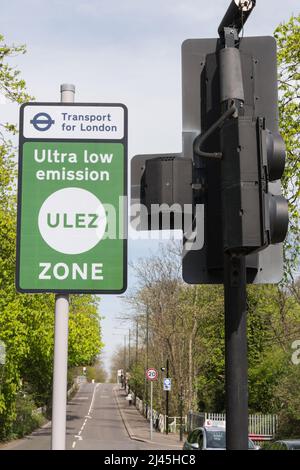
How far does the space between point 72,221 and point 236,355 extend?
1211mm

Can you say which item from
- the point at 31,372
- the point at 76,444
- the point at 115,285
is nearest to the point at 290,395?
the point at 76,444

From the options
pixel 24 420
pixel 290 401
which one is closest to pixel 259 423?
pixel 290 401

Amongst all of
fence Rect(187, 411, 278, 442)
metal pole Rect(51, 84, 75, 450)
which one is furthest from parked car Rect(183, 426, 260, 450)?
fence Rect(187, 411, 278, 442)

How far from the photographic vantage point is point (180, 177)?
3.58 m

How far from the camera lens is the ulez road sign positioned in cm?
392

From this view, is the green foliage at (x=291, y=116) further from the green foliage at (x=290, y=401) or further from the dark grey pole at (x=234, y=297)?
the green foliage at (x=290, y=401)

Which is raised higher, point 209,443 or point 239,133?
point 239,133

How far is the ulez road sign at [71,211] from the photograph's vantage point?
12.9 ft

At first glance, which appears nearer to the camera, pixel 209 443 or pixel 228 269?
pixel 228 269

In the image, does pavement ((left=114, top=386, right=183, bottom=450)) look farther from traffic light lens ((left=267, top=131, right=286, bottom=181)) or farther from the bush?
traffic light lens ((left=267, top=131, right=286, bottom=181))

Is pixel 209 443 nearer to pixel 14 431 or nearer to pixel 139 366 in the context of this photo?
pixel 14 431

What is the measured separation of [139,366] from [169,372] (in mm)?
21429

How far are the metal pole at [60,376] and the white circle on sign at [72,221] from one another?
0.32 m

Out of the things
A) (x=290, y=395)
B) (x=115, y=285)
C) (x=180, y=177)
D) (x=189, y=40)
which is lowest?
(x=290, y=395)
